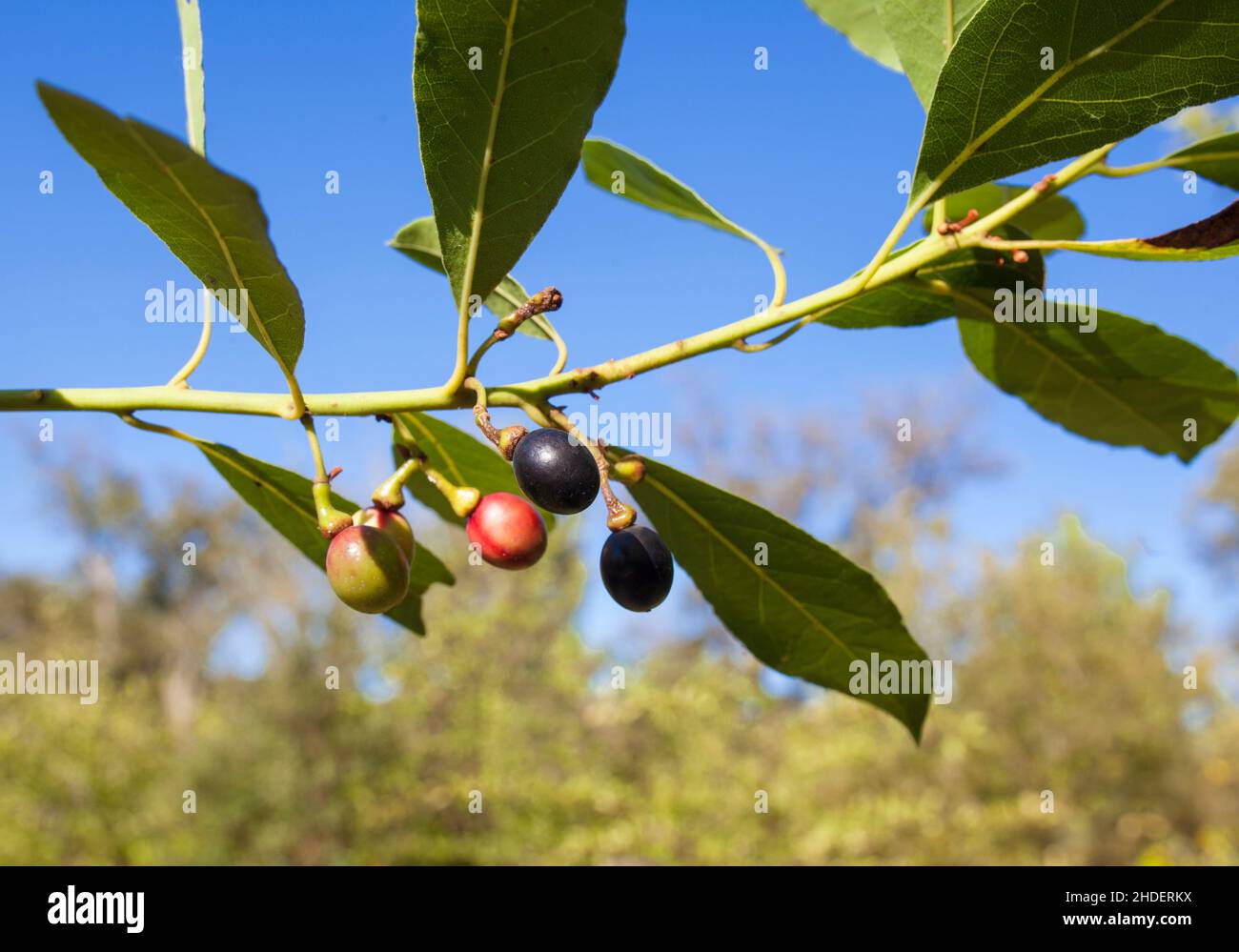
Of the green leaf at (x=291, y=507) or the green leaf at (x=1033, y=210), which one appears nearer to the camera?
the green leaf at (x=291, y=507)

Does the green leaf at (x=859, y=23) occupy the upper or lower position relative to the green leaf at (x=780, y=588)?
upper

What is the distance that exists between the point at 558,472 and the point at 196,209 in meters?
0.43

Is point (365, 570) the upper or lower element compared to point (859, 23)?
lower

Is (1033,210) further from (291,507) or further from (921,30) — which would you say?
(291,507)

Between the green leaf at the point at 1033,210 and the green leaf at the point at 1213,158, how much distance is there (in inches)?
10.2

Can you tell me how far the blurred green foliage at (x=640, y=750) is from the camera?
11992mm

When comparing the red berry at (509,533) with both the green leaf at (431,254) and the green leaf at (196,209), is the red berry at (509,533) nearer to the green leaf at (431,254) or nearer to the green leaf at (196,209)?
the green leaf at (196,209)

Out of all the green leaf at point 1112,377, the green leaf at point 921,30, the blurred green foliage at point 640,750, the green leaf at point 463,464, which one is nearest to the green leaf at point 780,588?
the green leaf at point 463,464

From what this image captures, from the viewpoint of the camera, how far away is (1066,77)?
1.02 meters

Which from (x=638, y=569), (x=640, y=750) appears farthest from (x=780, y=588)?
(x=640, y=750)

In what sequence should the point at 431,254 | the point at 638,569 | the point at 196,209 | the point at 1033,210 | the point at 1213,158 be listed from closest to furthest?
the point at 196,209 < the point at 638,569 < the point at 1213,158 < the point at 431,254 < the point at 1033,210

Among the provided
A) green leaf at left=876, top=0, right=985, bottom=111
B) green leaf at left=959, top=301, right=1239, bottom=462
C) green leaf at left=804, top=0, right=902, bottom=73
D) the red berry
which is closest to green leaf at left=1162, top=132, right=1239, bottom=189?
green leaf at left=959, top=301, right=1239, bottom=462

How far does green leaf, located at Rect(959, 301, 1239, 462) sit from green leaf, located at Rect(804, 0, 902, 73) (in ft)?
1.52
